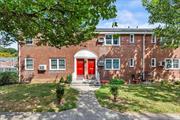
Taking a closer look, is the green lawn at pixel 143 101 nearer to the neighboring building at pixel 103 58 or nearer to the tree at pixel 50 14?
the tree at pixel 50 14

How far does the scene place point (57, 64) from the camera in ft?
116

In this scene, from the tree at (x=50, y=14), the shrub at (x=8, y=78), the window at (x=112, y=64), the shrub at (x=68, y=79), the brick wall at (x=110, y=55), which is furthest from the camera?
the window at (x=112, y=64)

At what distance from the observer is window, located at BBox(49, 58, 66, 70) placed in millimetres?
35281

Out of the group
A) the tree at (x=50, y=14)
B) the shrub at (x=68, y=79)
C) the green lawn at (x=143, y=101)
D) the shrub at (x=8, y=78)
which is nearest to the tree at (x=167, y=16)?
A: the green lawn at (x=143, y=101)

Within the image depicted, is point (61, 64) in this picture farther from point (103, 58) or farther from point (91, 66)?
point (103, 58)

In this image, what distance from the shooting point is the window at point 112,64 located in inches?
1399

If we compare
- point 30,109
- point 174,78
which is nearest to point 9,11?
point 30,109

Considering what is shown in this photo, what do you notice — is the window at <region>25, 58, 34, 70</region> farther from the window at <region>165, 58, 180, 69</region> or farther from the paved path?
the paved path

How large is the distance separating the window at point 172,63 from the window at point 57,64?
12500mm

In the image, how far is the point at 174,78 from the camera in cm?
3622

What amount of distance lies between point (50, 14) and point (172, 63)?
86.8ft

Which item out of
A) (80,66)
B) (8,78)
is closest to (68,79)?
(80,66)

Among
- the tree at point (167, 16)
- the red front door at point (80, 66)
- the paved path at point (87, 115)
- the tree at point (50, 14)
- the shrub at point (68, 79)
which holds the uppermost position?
the tree at point (167, 16)

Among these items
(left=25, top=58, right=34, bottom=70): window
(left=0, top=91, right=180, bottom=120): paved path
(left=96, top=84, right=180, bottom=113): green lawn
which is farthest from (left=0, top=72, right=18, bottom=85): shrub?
(left=0, top=91, right=180, bottom=120): paved path
